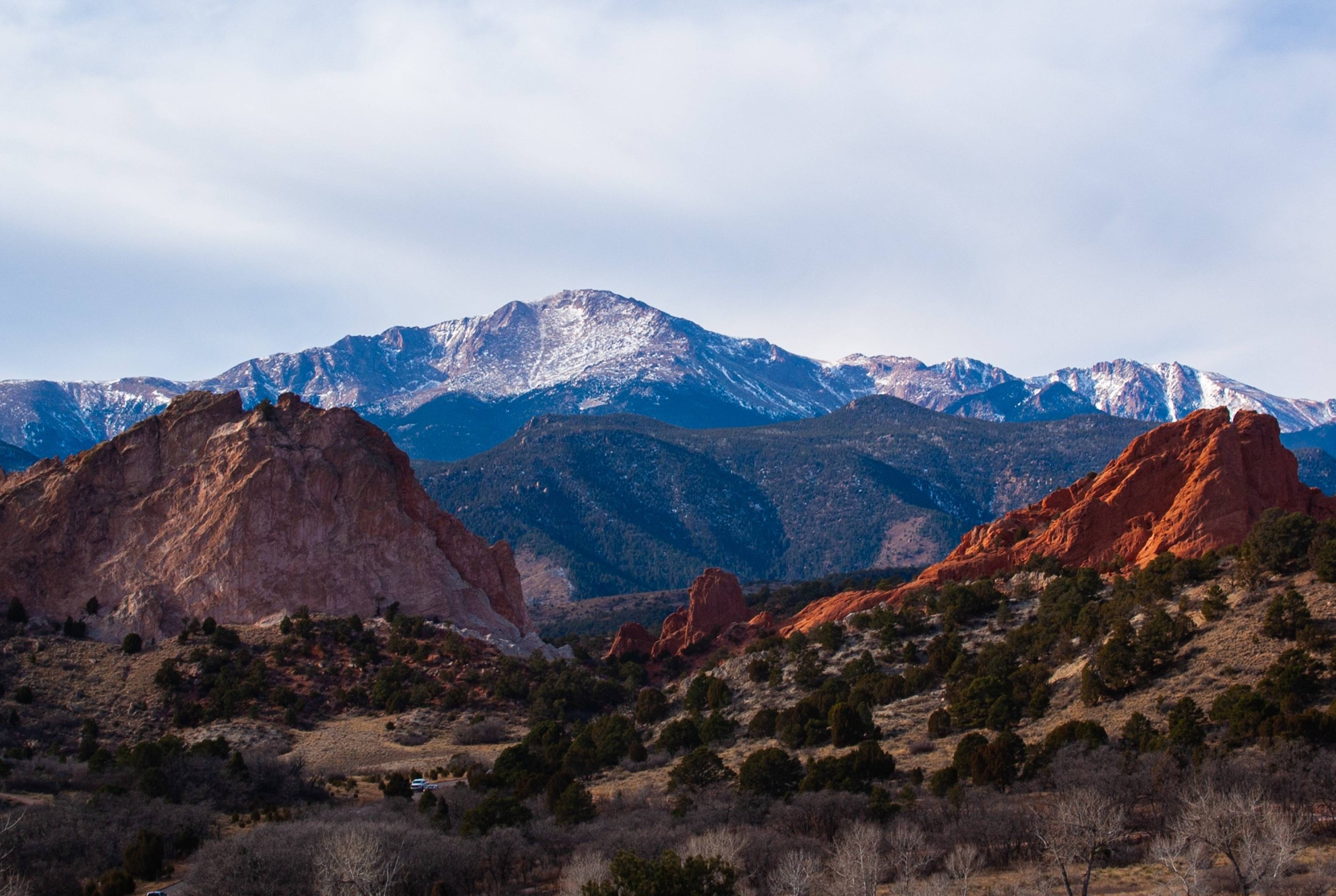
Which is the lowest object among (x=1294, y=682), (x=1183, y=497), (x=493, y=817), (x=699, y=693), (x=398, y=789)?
A: (x=398, y=789)

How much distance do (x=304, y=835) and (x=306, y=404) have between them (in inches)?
2186

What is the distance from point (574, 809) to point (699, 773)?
535 centimetres

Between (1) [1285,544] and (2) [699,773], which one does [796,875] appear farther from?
(1) [1285,544]

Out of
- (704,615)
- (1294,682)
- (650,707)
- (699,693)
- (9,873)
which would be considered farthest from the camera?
(704,615)

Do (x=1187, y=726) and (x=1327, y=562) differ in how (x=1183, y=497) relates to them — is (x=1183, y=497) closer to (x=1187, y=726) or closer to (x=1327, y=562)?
(x=1327, y=562)

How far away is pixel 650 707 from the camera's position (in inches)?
2473

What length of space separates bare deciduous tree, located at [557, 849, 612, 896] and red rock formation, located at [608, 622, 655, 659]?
53194 mm

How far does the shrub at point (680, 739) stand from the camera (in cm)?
5253

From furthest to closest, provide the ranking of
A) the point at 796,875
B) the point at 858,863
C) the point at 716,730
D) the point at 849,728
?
1. the point at 716,730
2. the point at 849,728
3. the point at 858,863
4. the point at 796,875

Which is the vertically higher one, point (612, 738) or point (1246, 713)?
point (1246, 713)

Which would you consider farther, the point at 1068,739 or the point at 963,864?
the point at 1068,739

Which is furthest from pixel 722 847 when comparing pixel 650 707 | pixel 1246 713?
pixel 650 707

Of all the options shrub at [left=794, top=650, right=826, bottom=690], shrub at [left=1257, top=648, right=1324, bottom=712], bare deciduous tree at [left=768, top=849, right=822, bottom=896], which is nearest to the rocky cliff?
shrub at [left=794, top=650, right=826, bottom=690]

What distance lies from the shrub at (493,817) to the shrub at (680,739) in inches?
605
